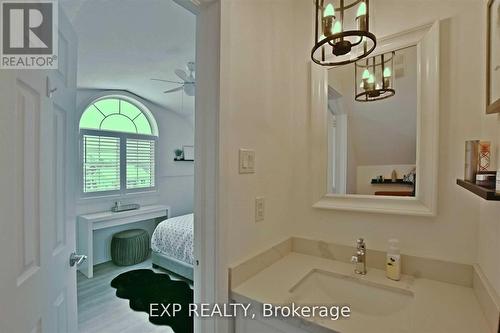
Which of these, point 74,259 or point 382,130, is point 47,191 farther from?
point 382,130

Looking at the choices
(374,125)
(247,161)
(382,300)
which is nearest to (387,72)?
(374,125)

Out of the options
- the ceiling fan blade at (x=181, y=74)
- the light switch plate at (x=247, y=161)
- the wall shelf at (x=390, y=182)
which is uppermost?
the ceiling fan blade at (x=181, y=74)

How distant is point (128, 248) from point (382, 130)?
344cm

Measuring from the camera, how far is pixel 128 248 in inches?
132

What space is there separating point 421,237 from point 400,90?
0.73 meters

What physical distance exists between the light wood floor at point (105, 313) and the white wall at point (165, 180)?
0.68m

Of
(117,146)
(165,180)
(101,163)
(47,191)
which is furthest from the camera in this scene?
(165,180)

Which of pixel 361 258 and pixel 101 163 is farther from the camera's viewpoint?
A: pixel 101 163

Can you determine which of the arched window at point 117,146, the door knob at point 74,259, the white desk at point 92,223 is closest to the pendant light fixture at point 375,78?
the door knob at point 74,259

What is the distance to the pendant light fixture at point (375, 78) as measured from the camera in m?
1.23

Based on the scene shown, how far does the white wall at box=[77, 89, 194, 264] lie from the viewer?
3.45 meters

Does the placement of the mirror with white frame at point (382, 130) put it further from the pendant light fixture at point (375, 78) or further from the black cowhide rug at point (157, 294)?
the black cowhide rug at point (157, 294)
